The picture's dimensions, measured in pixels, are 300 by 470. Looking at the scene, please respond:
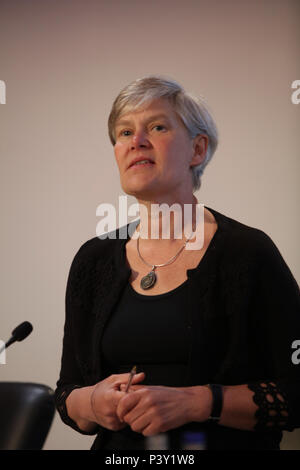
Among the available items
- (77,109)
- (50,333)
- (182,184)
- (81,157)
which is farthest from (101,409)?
(77,109)

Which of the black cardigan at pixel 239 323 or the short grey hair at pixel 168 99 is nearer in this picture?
the black cardigan at pixel 239 323

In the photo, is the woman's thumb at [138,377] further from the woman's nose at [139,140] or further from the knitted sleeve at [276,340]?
the woman's nose at [139,140]

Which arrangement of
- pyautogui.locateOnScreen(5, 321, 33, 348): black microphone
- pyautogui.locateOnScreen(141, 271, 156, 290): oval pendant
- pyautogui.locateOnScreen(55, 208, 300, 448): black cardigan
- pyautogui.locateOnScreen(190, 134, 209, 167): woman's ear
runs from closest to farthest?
1. pyautogui.locateOnScreen(5, 321, 33, 348): black microphone
2. pyautogui.locateOnScreen(55, 208, 300, 448): black cardigan
3. pyautogui.locateOnScreen(141, 271, 156, 290): oval pendant
4. pyautogui.locateOnScreen(190, 134, 209, 167): woman's ear

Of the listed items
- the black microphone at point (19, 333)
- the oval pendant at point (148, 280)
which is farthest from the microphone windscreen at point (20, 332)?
the oval pendant at point (148, 280)

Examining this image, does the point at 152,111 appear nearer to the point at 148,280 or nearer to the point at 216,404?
the point at 148,280

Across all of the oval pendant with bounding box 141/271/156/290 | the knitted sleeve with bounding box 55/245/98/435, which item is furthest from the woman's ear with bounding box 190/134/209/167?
the knitted sleeve with bounding box 55/245/98/435

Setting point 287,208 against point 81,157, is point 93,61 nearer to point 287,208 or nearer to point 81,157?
point 81,157

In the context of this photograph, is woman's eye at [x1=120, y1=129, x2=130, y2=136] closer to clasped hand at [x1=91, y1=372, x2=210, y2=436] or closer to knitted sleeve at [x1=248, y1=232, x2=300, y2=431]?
knitted sleeve at [x1=248, y1=232, x2=300, y2=431]

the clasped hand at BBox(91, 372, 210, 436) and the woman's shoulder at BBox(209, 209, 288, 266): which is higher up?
the woman's shoulder at BBox(209, 209, 288, 266)

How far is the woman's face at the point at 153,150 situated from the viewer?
52.9 inches

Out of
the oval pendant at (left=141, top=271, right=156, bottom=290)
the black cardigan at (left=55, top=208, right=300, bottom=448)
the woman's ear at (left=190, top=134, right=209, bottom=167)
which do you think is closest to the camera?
the black cardigan at (left=55, top=208, right=300, bottom=448)

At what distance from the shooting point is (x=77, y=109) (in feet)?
7.20

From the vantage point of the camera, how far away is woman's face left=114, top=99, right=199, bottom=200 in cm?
134

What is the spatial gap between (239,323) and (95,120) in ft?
4.07
